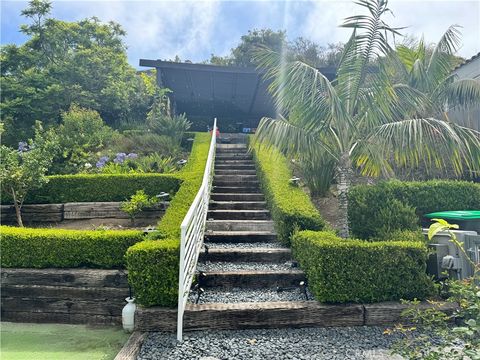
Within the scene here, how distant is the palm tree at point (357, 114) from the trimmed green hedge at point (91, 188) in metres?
2.58

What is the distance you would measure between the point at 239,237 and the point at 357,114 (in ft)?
8.19

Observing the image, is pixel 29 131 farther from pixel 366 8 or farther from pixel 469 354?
pixel 469 354

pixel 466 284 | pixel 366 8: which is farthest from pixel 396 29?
pixel 466 284

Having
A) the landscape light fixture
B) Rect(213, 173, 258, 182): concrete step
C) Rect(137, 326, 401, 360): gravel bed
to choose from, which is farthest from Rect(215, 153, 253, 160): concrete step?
Rect(137, 326, 401, 360): gravel bed

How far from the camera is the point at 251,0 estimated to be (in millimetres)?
7414

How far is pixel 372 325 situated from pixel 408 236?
1.29 meters

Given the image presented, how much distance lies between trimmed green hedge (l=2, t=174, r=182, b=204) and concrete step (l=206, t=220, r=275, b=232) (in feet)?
4.18

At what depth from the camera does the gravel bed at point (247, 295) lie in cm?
339

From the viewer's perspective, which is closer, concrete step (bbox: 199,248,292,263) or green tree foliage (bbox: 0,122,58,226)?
concrete step (bbox: 199,248,292,263)

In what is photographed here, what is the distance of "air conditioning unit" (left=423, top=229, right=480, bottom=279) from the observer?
3176 millimetres

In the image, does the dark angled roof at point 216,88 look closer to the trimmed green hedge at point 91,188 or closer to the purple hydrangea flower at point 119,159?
the purple hydrangea flower at point 119,159

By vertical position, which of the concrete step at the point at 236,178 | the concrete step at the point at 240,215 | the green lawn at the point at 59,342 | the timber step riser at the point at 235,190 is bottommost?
the green lawn at the point at 59,342

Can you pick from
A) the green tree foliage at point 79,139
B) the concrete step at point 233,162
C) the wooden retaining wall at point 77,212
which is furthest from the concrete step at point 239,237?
the green tree foliage at point 79,139

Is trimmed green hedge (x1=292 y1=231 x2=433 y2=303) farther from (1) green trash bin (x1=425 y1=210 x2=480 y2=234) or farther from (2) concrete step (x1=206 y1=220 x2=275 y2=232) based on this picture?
(2) concrete step (x1=206 y1=220 x2=275 y2=232)
